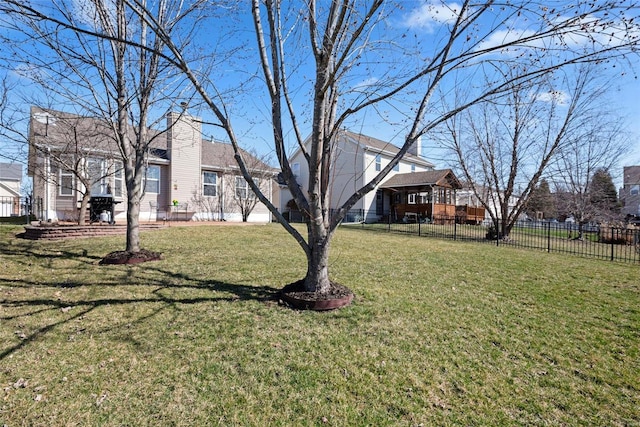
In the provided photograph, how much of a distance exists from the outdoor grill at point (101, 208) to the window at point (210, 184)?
5.56 meters

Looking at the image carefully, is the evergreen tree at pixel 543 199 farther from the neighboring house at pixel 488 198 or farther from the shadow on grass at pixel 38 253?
the shadow on grass at pixel 38 253

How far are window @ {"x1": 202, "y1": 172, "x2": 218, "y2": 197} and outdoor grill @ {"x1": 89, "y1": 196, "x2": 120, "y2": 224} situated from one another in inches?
219

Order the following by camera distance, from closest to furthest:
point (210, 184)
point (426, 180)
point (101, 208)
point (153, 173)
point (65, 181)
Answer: point (101, 208), point (65, 181), point (153, 173), point (210, 184), point (426, 180)

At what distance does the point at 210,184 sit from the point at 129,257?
12005 mm

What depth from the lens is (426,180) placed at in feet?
73.7

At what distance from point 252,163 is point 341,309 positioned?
16.5 m

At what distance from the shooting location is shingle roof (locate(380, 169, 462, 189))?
72.9 ft

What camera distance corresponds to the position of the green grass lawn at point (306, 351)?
242cm

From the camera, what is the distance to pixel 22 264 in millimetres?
6227

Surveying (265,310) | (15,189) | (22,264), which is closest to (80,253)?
(22,264)

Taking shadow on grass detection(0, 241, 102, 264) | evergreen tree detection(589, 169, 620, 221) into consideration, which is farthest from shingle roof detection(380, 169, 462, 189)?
shadow on grass detection(0, 241, 102, 264)

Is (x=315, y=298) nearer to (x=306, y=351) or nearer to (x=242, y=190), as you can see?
(x=306, y=351)

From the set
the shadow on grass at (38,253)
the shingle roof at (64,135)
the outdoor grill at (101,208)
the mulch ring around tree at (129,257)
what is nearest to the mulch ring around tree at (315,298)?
the mulch ring around tree at (129,257)

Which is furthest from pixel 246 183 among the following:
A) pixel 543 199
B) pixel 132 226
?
pixel 543 199
